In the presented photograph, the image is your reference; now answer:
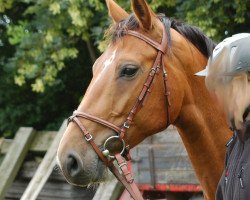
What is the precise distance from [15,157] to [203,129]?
2.30m

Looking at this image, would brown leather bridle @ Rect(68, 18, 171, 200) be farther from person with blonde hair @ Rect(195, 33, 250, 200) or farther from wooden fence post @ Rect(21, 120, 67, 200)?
wooden fence post @ Rect(21, 120, 67, 200)

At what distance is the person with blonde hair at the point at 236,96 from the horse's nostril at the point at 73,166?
82cm

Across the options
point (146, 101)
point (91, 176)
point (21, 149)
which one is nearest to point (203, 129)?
point (146, 101)

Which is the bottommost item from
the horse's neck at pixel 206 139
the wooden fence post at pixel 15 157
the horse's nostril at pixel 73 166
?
the wooden fence post at pixel 15 157

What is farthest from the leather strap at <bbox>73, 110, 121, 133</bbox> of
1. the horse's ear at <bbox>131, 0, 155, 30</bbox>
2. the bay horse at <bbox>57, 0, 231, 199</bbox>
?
the horse's ear at <bbox>131, 0, 155, 30</bbox>

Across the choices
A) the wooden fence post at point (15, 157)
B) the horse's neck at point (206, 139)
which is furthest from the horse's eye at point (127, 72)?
the wooden fence post at point (15, 157)

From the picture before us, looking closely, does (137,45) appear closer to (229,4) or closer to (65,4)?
(229,4)

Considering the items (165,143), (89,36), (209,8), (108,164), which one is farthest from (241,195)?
(89,36)

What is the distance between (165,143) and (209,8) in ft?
7.57

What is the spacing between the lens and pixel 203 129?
115 inches

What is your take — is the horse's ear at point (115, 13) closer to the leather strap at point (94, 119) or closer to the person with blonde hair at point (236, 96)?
the leather strap at point (94, 119)

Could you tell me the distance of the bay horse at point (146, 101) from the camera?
2.65 meters

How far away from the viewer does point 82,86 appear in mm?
8797

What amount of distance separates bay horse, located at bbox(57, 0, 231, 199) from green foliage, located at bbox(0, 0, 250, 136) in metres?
2.81
